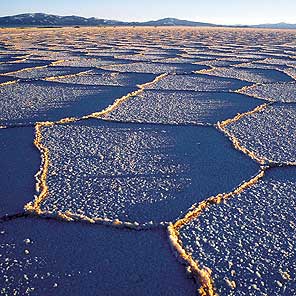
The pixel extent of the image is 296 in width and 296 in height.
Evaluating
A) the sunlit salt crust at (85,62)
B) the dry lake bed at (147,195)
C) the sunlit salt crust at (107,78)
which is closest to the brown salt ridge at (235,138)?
the dry lake bed at (147,195)

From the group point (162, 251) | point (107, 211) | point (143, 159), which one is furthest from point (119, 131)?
point (162, 251)

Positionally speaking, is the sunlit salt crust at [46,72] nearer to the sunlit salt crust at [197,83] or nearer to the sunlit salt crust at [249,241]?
the sunlit salt crust at [197,83]

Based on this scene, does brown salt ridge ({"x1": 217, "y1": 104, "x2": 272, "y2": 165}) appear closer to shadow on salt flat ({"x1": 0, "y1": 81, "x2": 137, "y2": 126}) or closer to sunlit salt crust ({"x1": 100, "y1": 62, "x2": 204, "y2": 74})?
shadow on salt flat ({"x1": 0, "y1": 81, "x2": 137, "y2": 126})

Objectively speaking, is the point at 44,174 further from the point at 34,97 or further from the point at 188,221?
the point at 34,97

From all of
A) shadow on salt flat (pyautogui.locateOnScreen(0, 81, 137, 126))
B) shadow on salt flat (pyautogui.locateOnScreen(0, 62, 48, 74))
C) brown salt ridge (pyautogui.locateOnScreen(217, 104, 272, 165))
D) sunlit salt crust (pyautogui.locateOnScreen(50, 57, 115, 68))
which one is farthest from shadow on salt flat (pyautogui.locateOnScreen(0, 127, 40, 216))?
sunlit salt crust (pyautogui.locateOnScreen(50, 57, 115, 68))

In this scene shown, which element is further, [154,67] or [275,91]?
[154,67]

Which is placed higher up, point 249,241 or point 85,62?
point 249,241

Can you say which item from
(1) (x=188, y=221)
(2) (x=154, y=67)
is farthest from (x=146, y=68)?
(1) (x=188, y=221)

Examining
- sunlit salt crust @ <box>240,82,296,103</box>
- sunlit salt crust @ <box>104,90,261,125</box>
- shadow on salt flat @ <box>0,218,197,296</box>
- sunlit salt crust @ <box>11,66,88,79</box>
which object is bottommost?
sunlit salt crust @ <box>11,66,88,79</box>
